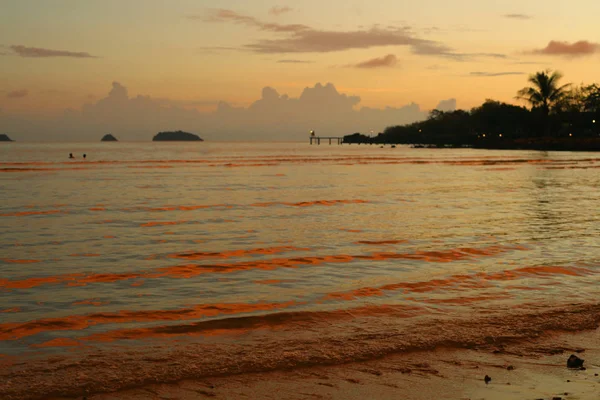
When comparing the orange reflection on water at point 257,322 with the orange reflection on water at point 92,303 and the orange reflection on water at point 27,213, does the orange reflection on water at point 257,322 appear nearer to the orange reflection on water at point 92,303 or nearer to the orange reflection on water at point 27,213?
the orange reflection on water at point 92,303

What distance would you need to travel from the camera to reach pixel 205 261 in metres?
12.1

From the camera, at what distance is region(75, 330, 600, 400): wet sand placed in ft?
17.8

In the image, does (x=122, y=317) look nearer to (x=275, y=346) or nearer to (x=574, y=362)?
(x=275, y=346)

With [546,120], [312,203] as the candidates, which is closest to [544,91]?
[546,120]

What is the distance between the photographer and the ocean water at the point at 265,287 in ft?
21.6

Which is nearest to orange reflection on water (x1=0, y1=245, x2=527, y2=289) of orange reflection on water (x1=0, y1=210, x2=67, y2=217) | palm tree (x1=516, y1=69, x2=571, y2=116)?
orange reflection on water (x1=0, y1=210, x2=67, y2=217)

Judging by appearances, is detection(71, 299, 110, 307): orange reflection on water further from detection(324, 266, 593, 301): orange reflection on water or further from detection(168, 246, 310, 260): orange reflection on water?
detection(168, 246, 310, 260): orange reflection on water

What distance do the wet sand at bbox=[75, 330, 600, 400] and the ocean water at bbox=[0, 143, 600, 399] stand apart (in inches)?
9.8

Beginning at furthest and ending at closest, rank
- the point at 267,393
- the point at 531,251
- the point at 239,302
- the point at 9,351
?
the point at 531,251
the point at 239,302
the point at 9,351
the point at 267,393

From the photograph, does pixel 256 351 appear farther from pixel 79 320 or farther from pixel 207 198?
pixel 207 198

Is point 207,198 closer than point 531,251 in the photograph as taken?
No

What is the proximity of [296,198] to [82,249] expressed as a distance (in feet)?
46.3

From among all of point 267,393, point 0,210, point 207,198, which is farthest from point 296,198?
point 267,393

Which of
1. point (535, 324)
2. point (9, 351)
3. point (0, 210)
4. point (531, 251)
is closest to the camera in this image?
point (9, 351)
